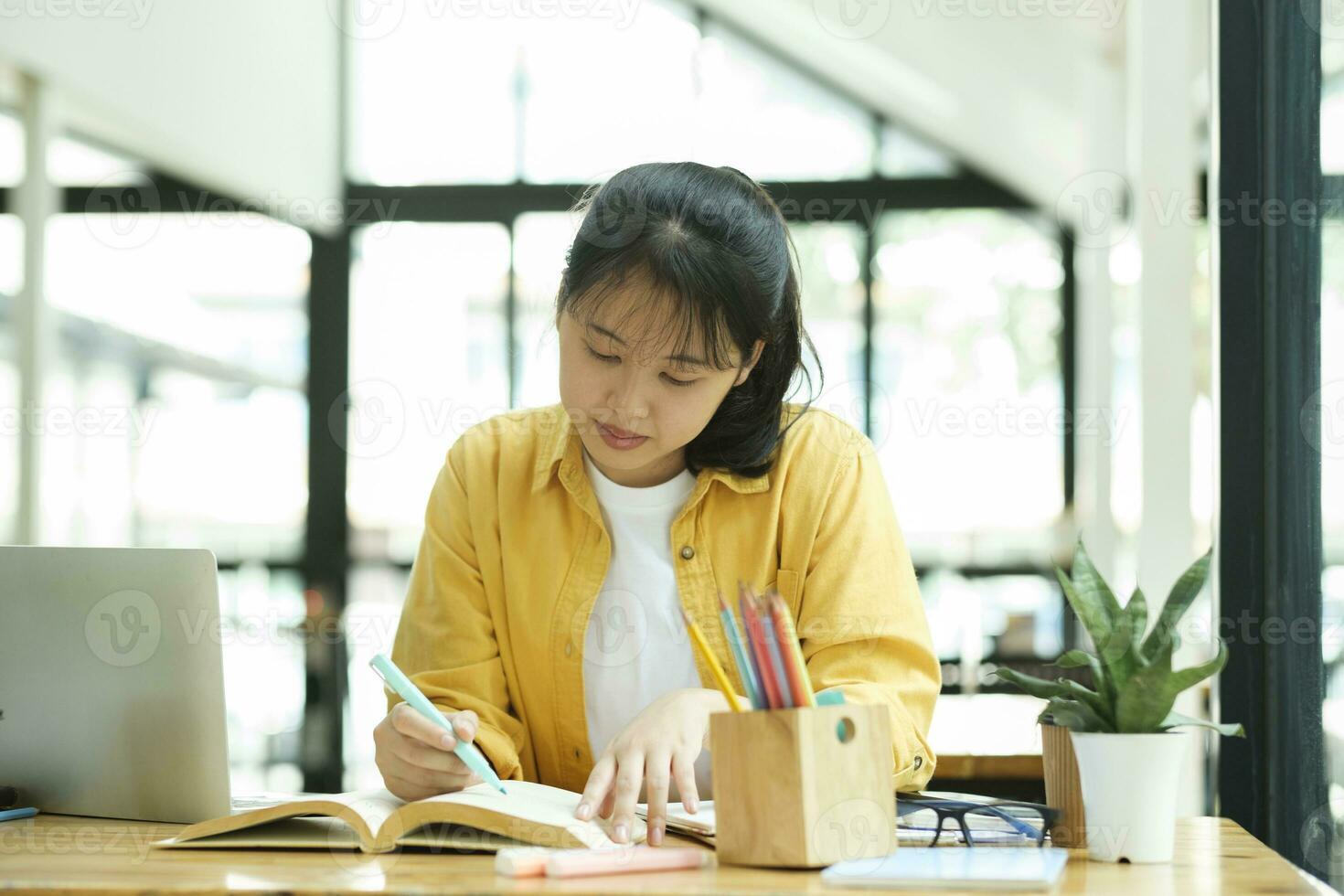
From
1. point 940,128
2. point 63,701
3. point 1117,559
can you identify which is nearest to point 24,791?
point 63,701

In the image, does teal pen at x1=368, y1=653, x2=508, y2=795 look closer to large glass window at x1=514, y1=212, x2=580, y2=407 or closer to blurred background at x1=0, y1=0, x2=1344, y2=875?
blurred background at x1=0, y1=0, x2=1344, y2=875

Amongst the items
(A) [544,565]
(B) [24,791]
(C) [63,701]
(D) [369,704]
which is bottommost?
(D) [369,704]

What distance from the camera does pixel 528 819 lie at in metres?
1.15

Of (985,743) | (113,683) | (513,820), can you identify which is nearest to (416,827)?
(513,820)

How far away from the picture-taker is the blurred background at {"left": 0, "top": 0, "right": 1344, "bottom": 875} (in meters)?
5.30

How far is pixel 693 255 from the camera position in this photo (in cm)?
144

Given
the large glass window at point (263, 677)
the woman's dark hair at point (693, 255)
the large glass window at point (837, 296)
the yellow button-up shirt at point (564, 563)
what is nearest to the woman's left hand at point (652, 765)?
the yellow button-up shirt at point (564, 563)

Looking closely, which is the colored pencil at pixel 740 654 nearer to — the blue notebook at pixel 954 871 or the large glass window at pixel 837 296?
the blue notebook at pixel 954 871

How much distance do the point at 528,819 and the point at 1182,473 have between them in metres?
2.81

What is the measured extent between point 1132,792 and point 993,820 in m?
0.15

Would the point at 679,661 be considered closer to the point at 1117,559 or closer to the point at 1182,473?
the point at 1182,473

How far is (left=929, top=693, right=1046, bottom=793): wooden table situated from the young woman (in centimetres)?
39

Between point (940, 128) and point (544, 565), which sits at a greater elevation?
point (940, 128)

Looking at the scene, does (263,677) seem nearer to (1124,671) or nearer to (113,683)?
(113,683)
